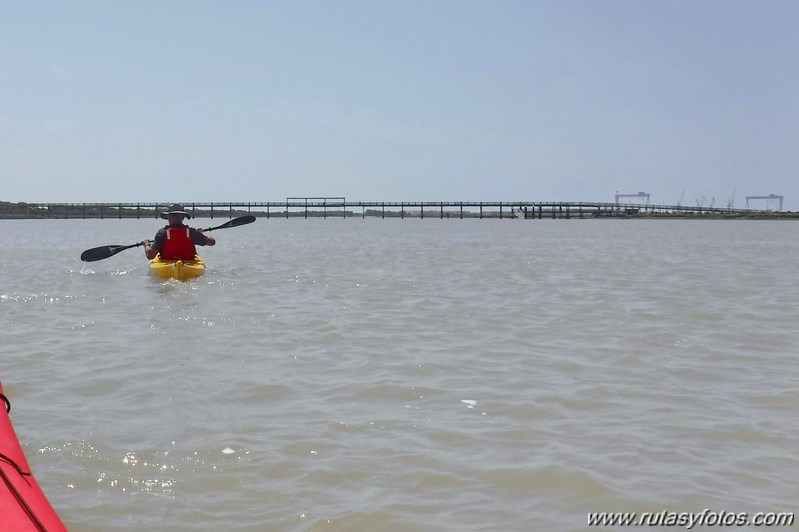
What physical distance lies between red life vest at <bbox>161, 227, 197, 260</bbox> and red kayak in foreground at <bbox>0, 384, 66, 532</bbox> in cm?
1222

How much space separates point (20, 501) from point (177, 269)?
12338 millimetres

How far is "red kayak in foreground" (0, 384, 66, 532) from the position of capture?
2.63 m

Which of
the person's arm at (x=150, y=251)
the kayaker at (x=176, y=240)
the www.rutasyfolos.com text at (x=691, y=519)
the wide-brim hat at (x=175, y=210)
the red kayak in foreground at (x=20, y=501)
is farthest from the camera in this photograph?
the person's arm at (x=150, y=251)

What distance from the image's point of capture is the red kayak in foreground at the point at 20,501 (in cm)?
263

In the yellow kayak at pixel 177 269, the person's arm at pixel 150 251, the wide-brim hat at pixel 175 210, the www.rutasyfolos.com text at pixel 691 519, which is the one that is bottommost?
the www.rutasyfolos.com text at pixel 691 519

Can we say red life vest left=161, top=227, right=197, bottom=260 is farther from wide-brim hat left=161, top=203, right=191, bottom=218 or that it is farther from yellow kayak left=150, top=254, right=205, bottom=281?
wide-brim hat left=161, top=203, right=191, bottom=218

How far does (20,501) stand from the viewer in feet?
9.05

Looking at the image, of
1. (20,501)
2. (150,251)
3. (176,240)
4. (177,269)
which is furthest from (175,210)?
(20,501)

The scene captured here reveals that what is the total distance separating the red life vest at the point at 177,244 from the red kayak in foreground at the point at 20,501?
12.2 meters

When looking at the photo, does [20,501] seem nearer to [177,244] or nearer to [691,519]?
[691,519]

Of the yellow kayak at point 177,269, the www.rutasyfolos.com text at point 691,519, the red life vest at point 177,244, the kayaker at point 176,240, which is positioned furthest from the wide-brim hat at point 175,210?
the www.rutasyfolos.com text at point 691,519

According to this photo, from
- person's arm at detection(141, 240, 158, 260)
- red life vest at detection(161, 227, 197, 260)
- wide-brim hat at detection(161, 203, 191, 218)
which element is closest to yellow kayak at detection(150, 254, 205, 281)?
red life vest at detection(161, 227, 197, 260)

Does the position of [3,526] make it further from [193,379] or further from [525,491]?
[193,379]

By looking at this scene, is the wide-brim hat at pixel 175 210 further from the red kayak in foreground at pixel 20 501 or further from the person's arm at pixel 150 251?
the red kayak in foreground at pixel 20 501
